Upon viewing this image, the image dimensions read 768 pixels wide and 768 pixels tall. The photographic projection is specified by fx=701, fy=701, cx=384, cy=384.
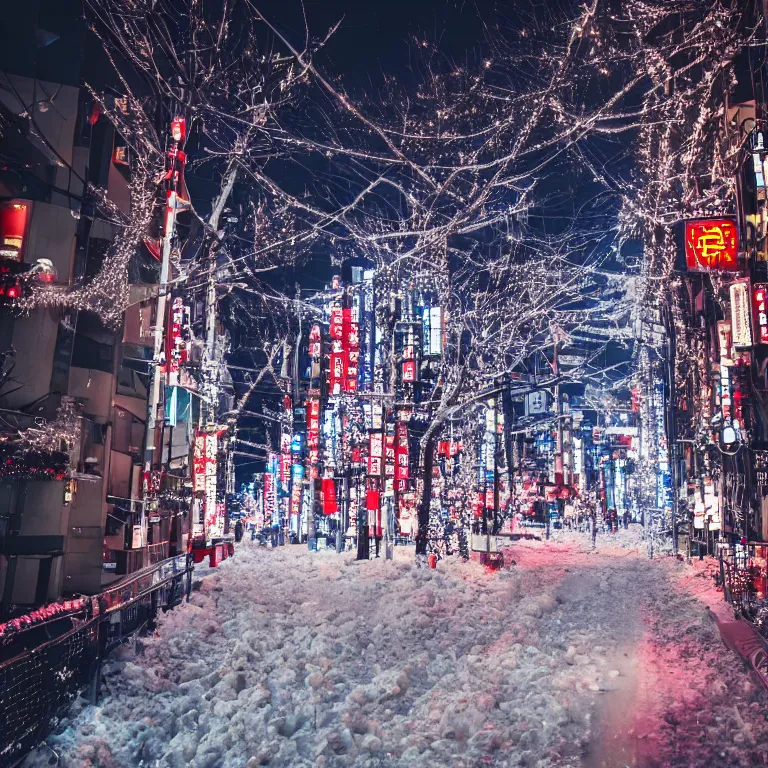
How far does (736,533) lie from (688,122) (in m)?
14.7

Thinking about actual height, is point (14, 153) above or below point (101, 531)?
above

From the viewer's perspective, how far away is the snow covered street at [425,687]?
8289mm

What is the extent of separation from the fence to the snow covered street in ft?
1.28

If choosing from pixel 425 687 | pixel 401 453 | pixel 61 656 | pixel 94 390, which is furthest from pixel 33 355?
pixel 401 453

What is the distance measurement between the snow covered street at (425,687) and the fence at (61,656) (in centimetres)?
39

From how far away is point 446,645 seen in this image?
1309 cm

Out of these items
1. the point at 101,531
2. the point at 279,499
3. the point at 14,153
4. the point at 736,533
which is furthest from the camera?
the point at 279,499

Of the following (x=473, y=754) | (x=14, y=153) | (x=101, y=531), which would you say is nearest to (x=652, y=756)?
(x=473, y=754)

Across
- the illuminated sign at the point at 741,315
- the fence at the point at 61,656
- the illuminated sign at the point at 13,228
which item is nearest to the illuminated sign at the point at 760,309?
the illuminated sign at the point at 741,315

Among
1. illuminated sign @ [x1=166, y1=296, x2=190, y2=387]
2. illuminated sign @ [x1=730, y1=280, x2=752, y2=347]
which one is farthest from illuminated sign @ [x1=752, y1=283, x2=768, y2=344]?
illuminated sign @ [x1=166, y1=296, x2=190, y2=387]

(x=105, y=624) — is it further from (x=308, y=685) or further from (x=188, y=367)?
(x=188, y=367)

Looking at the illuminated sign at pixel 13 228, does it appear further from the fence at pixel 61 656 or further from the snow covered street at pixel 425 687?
the snow covered street at pixel 425 687

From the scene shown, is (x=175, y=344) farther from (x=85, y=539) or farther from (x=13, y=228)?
(x=13, y=228)

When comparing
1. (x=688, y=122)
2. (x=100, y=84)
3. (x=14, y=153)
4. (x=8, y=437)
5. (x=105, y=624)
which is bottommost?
(x=105, y=624)
